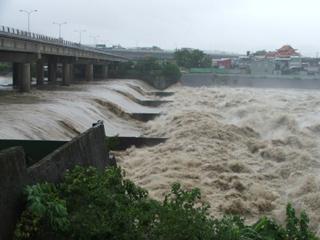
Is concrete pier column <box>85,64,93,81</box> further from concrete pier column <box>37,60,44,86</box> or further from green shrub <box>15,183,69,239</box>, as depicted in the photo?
green shrub <box>15,183,69,239</box>

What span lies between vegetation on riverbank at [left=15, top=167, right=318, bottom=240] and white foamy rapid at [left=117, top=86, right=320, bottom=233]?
492 cm

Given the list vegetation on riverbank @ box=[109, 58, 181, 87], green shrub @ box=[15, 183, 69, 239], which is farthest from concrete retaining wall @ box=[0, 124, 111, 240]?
vegetation on riverbank @ box=[109, 58, 181, 87]

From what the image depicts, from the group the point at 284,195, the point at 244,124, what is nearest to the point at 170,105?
the point at 244,124

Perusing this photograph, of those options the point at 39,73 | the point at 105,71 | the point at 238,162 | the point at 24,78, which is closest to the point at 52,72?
the point at 39,73

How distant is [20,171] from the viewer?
8203 millimetres

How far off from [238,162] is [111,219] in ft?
38.8

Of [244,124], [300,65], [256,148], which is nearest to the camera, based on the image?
[256,148]

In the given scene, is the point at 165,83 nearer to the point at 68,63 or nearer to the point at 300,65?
the point at 68,63

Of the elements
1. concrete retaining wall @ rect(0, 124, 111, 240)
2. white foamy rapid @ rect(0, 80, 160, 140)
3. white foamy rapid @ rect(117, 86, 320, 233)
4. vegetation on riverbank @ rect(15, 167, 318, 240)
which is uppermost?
concrete retaining wall @ rect(0, 124, 111, 240)

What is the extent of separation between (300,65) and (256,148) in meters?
85.0

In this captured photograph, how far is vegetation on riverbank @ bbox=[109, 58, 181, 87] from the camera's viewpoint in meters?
70.1

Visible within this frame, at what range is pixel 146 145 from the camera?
23.1 meters

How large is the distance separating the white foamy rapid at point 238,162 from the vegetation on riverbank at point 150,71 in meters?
37.3

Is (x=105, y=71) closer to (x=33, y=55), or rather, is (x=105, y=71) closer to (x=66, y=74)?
(x=66, y=74)
